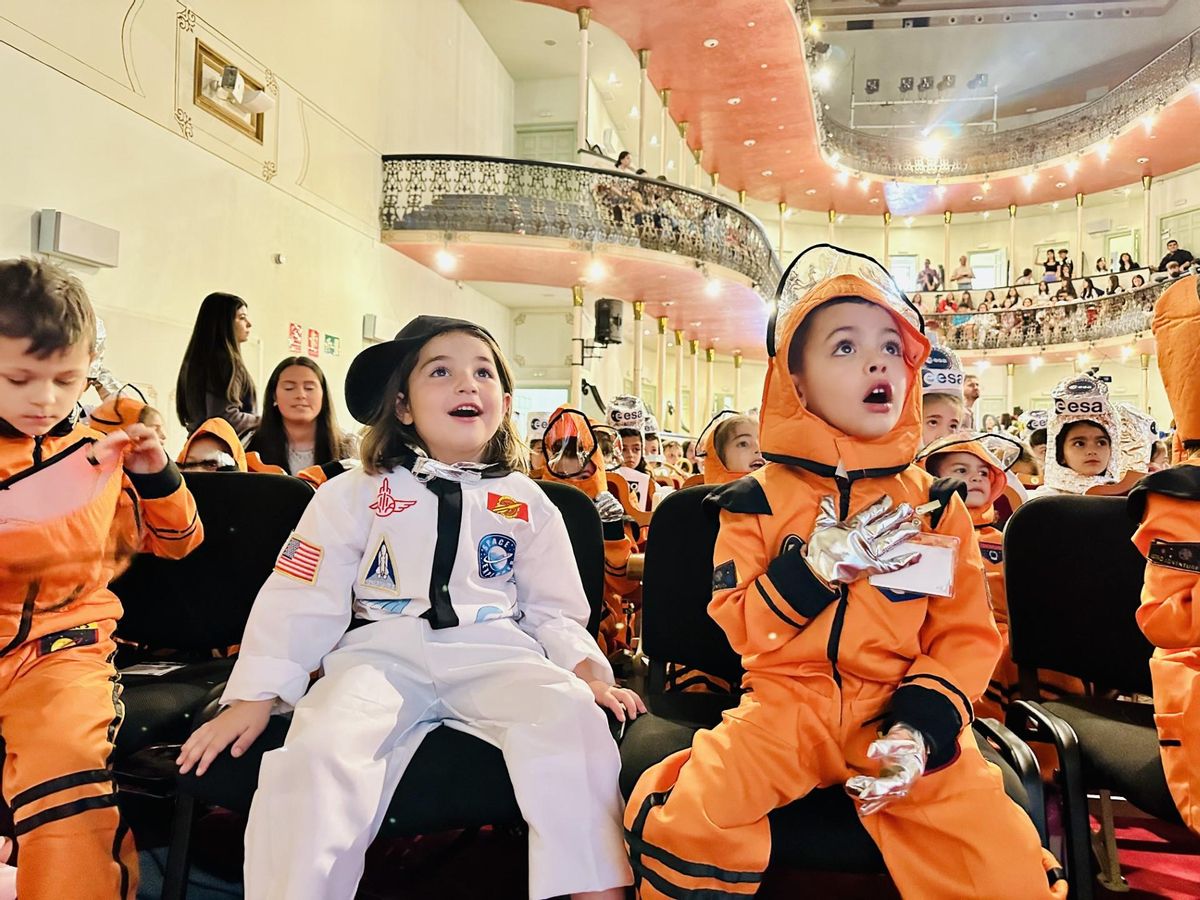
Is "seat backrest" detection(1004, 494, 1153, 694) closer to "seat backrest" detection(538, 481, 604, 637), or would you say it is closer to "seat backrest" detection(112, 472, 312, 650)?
"seat backrest" detection(538, 481, 604, 637)

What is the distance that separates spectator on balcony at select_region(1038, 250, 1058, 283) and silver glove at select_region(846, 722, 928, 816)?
2054cm

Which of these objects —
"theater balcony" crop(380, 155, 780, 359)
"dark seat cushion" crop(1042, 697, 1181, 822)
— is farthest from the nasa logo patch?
"theater balcony" crop(380, 155, 780, 359)

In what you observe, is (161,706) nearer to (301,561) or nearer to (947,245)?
(301,561)

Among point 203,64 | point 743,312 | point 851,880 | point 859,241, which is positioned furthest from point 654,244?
point 859,241

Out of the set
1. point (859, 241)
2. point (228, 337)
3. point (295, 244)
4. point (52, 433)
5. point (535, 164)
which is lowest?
point (52, 433)

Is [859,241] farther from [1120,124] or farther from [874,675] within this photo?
[874,675]

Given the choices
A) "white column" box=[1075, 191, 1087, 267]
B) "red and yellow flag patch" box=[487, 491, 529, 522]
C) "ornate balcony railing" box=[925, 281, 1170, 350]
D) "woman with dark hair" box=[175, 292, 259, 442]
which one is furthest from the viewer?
"white column" box=[1075, 191, 1087, 267]

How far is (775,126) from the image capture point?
1627 cm

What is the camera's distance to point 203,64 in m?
6.24

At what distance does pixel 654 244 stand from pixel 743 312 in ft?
15.0

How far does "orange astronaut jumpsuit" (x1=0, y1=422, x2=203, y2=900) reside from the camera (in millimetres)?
1325

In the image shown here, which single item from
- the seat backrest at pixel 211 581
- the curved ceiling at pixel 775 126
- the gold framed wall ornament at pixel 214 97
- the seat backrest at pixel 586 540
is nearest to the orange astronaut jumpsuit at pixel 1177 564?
the seat backrest at pixel 586 540

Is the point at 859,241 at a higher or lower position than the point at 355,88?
higher

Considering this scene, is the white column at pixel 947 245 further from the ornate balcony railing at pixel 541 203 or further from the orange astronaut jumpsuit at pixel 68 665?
the orange astronaut jumpsuit at pixel 68 665
